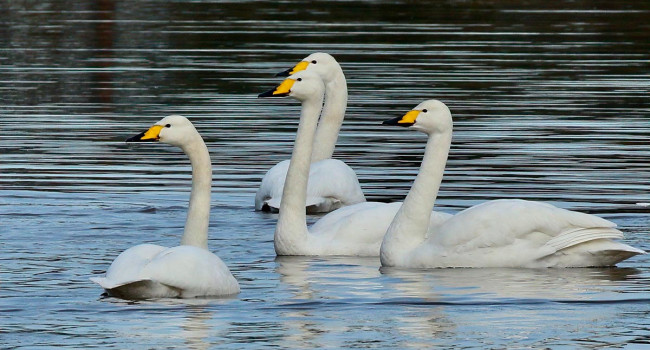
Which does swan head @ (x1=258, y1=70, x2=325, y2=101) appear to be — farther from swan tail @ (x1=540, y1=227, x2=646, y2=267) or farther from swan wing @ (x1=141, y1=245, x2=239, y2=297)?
swan wing @ (x1=141, y1=245, x2=239, y2=297)

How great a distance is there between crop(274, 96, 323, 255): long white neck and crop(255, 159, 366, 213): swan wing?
1.28m

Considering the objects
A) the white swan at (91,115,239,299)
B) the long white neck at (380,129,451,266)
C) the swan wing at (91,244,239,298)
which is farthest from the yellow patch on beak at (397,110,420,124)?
the swan wing at (91,244,239,298)

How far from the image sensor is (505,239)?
41.3 feet

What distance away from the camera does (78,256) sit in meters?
12.9

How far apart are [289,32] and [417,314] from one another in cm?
2484

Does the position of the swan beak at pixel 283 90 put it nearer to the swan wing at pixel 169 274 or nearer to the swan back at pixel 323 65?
the swan back at pixel 323 65

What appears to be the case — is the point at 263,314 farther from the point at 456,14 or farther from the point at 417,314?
the point at 456,14

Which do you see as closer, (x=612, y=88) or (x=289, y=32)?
(x=612, y=88)

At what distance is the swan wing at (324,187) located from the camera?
15398 mm

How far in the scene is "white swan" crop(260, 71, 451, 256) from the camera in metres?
13.4

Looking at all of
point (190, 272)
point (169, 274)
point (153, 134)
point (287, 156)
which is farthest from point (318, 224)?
point (287, 156)

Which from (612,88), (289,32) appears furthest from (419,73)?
(289,32)

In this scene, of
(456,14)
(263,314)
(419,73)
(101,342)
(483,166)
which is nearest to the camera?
(101,342)

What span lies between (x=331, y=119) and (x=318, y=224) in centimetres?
343
